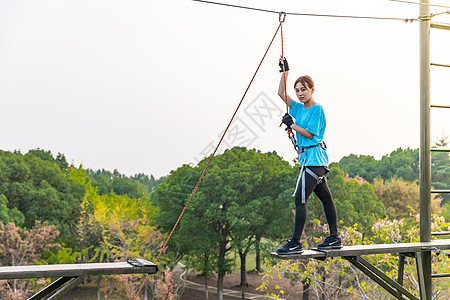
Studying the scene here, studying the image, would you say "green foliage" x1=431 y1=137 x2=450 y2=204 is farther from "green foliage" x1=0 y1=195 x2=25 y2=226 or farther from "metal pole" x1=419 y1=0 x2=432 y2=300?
"metal pole" x1=419 y1=0 x2=432 y2=300

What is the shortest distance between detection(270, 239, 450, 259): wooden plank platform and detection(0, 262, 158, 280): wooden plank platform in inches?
42.4

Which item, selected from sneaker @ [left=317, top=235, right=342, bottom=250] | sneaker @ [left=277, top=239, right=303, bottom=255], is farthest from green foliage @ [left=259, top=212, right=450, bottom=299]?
sneaker @ [left=277, top=239, right=303, bottom=255]

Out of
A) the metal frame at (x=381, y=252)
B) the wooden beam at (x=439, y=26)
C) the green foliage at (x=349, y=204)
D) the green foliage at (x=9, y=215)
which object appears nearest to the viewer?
the metal frame at (x=381, y=252)

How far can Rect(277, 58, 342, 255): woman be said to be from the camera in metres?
3.79

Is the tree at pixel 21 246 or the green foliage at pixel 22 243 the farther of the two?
the green foliage at pixel 22 243

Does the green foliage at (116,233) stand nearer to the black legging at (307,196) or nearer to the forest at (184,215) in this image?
the forest at (184,215)

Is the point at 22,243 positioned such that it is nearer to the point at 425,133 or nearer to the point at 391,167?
Answer: the point at 425,133

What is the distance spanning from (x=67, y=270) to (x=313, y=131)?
6.82 feet

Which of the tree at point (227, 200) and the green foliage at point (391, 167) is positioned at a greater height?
the green foliage at point (391, 167)

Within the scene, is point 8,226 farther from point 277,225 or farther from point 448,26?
point 448,26

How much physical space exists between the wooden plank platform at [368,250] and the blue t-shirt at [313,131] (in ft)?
2.35

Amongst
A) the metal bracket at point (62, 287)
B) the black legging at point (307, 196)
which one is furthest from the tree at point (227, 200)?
the metal bracket at point (62, 287)

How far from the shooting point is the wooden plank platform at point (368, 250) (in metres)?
3.79

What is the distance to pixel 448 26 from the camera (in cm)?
482
